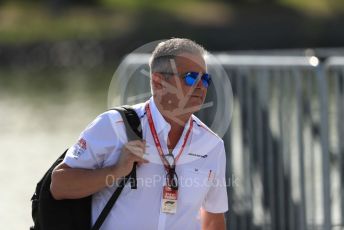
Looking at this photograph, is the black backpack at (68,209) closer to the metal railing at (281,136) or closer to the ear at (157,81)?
the ear at (157,81)

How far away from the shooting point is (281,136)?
6.68 m

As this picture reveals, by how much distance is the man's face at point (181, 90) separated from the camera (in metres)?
3.59

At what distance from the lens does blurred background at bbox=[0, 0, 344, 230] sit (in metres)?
6.64

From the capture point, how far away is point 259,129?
268 inches

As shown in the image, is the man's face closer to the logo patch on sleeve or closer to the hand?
the hand

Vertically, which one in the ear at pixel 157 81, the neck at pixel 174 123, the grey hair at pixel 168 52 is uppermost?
the grey hair at pixel 168 52

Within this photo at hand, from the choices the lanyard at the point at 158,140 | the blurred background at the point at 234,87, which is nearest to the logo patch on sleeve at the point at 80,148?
the lanyard at the point at 158,140

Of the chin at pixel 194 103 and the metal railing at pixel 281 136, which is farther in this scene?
the metal railing at pixel 281 136

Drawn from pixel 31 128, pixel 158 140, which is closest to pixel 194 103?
pixel 158 140

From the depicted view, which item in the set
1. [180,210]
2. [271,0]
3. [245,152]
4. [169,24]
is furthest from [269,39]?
[180,210]

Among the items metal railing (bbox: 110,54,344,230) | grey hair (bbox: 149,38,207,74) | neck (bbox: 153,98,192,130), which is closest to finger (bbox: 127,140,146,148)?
neck (bbox: 153,98,192,130)

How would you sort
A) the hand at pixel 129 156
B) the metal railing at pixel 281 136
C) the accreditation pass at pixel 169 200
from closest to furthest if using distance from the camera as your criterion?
the hand at pixel 129 156 < the accreditation pass at pixel 169 200 < the metal railing at pixel 281 136

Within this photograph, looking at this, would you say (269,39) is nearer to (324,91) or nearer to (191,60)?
(324,91)

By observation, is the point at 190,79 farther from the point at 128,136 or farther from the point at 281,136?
the point at 281,136
